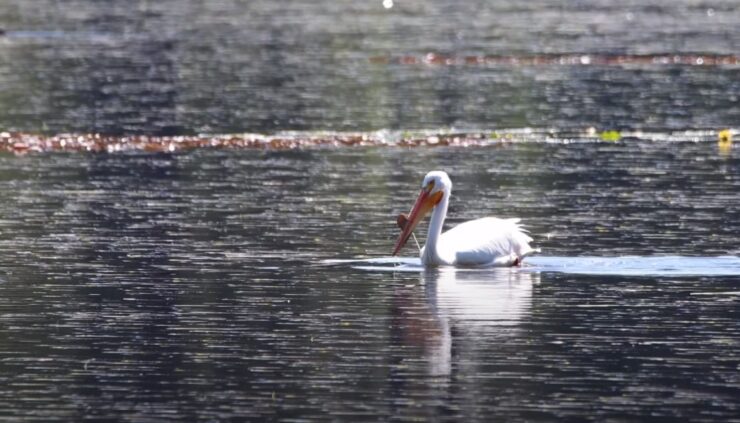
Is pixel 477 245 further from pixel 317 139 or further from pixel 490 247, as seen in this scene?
pixel 317 139

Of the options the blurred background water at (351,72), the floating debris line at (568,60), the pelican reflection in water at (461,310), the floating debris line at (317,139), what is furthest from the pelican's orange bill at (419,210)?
the floating debris line at (568,60)

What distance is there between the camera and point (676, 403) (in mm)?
15195

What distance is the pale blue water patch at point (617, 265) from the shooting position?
21719 millimetres

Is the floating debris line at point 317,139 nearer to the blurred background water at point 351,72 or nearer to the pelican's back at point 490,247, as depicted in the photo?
the blurred background water at point 351,72

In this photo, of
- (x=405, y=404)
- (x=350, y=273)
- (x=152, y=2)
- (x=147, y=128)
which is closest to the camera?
(x=405, y=404)

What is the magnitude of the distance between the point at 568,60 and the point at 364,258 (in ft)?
136

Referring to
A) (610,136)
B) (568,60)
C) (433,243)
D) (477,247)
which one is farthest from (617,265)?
(568,60)

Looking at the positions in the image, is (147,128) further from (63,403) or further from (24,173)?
(63,403)

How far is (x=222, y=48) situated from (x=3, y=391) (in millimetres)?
56430

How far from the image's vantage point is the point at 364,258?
902 inches

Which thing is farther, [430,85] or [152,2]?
[152,2]

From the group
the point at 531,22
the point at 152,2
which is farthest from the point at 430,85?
the point at 152,2

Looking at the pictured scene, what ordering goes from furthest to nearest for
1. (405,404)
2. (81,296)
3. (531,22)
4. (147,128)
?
1. (531,22)
2. (147,128)
3. (81,296)
4. (405,404)

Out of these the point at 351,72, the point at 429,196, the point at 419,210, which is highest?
the point at 429,196
